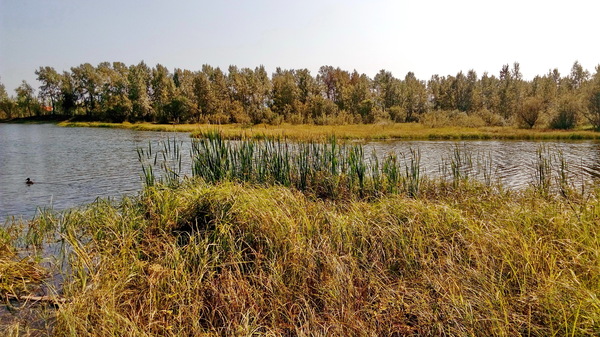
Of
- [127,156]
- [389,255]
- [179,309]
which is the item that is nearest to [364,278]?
[389,255]

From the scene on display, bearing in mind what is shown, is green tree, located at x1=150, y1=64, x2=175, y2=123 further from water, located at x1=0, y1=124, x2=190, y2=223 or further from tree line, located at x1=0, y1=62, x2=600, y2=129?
water, located at x1=0, y1=124, x2=190, y2=223

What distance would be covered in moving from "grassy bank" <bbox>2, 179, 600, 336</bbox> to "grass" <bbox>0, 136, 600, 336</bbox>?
21mm

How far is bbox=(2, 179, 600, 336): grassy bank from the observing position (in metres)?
3.09

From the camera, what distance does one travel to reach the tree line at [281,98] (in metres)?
50.6

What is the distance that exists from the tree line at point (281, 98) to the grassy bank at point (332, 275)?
138 feet

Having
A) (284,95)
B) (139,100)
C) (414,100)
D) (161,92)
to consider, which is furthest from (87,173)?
(414,100)

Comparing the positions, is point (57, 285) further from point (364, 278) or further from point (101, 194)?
point (101, 194)

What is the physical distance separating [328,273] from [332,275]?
0.05 m

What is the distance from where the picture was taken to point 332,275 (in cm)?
386

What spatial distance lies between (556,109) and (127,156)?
4883 cm

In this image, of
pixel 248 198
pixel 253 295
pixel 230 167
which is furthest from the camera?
pixel 230 167

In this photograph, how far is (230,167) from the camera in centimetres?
837

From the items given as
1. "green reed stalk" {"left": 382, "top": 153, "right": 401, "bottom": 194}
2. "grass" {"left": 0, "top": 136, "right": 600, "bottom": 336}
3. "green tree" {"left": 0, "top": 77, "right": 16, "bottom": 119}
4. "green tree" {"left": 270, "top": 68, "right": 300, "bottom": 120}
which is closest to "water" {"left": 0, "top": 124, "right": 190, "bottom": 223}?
"grass" {"left": 0, "top": 136, "right": 600, "bottom": 336}

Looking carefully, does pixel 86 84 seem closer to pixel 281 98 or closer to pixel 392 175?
pixel 281 98
